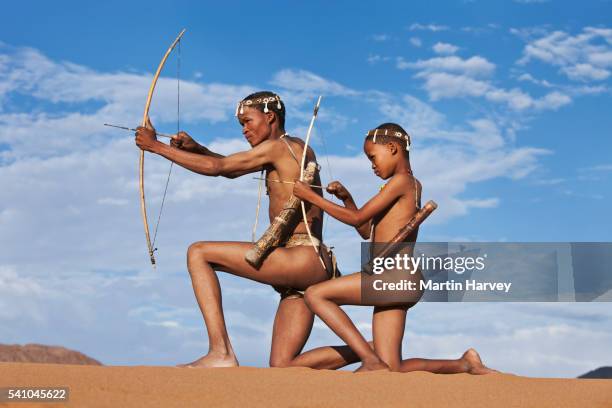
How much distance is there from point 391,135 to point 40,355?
11.4 m

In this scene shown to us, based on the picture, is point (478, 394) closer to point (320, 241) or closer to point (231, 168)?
point (320, 241)

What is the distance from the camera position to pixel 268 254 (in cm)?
743

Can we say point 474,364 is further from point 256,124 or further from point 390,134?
point 256,124

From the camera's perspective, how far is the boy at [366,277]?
23.3 feet

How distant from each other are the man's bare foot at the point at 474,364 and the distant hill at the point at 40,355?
1069cm

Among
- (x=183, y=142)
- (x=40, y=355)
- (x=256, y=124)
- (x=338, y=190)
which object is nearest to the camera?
(x=338, y=190)

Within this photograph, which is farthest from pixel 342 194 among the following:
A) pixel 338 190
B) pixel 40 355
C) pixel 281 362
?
pixel 40 355

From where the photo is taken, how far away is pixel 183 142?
→ 26.7 feet

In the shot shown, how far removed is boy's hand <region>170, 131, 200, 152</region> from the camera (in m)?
8.10

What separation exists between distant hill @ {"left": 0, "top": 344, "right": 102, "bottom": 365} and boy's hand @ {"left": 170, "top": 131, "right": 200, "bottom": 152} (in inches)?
367

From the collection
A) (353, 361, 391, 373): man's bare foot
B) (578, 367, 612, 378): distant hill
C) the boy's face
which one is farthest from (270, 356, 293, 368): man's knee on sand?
(578, 367, 612, 378): distant hill

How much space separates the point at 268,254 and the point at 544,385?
2489 millimetres

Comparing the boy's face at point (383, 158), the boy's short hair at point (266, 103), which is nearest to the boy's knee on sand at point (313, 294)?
the boy's face at point (383, 158)

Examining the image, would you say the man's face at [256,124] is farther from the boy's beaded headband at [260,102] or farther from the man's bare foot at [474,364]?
the man's bare foot at [474,364]
